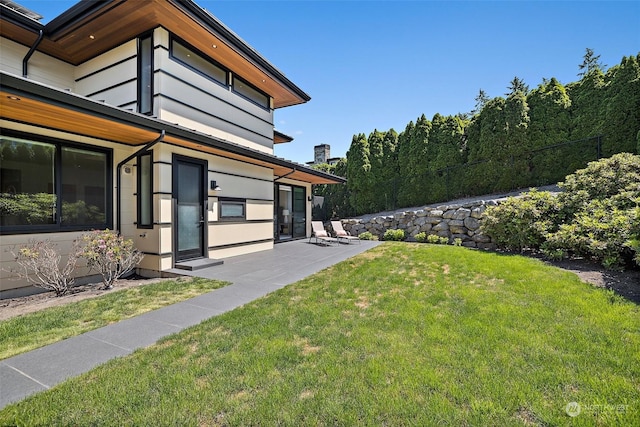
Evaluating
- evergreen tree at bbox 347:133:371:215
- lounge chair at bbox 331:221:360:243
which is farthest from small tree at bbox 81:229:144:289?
evergreen tree at bbox 347:133:371:215

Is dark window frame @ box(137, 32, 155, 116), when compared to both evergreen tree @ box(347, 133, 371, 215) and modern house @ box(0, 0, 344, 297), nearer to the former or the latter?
modern house @ box(0, 0, 344, 297)

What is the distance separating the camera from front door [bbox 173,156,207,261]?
6.36 meters

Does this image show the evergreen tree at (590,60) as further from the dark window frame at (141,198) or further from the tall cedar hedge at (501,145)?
the dark window frame at (141,198)

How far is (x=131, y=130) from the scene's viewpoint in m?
5.20

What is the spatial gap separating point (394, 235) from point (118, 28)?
10.7 metres

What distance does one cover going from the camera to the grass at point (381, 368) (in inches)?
73.5

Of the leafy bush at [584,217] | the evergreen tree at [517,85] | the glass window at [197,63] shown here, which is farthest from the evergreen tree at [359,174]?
the evergreen tree at [517,85]

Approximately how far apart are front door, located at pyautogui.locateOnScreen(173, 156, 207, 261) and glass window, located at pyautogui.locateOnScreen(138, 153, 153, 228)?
0.48m

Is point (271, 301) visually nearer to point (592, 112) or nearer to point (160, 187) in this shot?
point (160, 187)

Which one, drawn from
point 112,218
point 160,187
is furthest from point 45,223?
point 160,187

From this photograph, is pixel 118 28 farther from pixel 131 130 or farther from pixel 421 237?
pixel 421 237

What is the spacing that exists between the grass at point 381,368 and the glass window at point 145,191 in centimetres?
389

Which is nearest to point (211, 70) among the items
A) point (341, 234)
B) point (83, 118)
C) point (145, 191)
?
point (145, 191)

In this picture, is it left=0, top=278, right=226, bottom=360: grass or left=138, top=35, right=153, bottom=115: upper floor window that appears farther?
left=138, top=35, right=153, bottom=115: upper floor window
